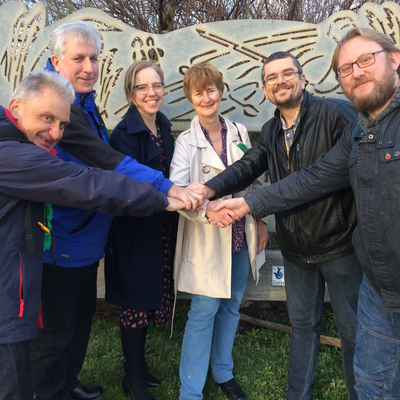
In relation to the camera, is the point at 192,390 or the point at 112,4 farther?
the point at 112,4

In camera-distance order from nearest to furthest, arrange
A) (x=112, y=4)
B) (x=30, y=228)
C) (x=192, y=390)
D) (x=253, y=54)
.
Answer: (x=30, y=228)
(x=192, y=390)
(x=253, y=54)
(x=112, y=4)

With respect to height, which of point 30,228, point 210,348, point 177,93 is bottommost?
point 210,348

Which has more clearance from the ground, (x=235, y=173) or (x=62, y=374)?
(x=235, y=173)

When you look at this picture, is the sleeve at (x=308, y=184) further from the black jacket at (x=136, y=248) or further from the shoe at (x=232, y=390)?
the shoe at (x=232, y=390)

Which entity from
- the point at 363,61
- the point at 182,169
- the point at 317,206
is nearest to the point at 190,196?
the point at 182,169

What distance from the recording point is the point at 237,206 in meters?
2.57

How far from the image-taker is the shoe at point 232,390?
2.81 metres

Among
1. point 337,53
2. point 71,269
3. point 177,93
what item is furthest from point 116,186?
point 177,93

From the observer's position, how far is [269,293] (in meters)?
3.60

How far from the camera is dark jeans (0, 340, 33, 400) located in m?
1.69

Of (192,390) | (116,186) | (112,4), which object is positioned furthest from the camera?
(112,4)

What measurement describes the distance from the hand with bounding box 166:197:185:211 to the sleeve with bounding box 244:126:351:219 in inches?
15.7

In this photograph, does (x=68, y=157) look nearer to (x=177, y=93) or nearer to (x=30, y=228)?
(x=30, y=228)

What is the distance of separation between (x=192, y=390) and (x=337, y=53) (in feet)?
7.22
